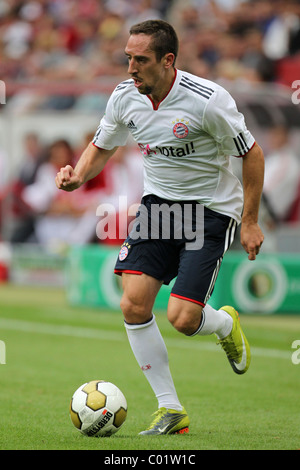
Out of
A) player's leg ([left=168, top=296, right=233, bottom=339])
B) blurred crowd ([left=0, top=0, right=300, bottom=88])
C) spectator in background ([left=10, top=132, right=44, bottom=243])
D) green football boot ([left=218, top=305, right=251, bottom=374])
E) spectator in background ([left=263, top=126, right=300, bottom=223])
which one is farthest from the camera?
blurred crowd ([left=0, top=0, right=300, bottom=88])

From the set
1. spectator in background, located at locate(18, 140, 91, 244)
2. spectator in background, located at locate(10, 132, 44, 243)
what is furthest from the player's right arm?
spectator in background, located at locate(10, 132, 44, 243)

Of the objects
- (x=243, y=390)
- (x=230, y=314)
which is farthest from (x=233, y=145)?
(x=243, y=390)

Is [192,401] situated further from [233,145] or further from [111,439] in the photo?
[233,145]

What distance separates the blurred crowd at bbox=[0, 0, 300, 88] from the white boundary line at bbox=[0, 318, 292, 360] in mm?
4806

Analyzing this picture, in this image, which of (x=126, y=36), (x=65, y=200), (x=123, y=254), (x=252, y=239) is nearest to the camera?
(x=252, y=239)

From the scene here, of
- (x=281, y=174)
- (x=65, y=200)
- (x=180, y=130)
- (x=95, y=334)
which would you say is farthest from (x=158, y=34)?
(x=65, y=200)

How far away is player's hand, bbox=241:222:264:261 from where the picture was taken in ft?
17.5

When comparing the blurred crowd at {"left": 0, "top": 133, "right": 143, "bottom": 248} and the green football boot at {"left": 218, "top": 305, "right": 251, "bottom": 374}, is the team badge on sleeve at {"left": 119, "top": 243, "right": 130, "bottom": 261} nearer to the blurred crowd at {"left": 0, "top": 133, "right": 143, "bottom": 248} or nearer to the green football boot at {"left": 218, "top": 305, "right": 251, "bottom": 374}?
the green football boot at {"left": 218, "top": 305, "right": 251, "bottom": 374}

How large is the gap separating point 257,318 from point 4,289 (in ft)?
15.7

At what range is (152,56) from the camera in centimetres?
523

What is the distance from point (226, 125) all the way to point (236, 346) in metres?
1.53

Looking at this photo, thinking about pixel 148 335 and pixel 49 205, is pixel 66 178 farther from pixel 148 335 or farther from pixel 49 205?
pixel 49 205

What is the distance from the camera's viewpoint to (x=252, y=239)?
5.34m

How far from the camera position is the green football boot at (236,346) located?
5832 mm
